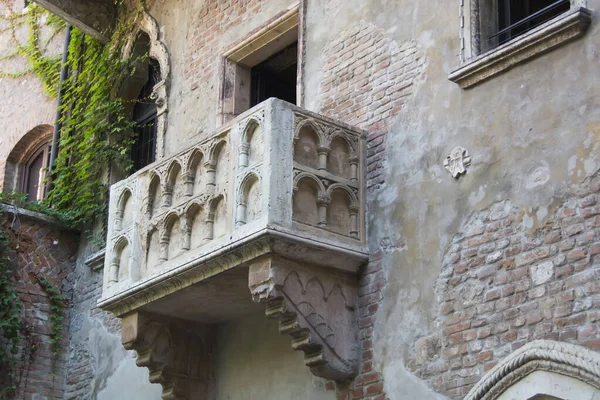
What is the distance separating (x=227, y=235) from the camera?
7.85 meters

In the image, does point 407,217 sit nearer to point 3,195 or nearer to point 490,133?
point 490,133

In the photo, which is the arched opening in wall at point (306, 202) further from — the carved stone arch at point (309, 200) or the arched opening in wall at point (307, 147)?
the arched opening in wall at point (307, 147)

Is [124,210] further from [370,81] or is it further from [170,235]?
[370,81]

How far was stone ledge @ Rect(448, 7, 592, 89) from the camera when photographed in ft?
22.6

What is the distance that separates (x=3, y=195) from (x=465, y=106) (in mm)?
5957

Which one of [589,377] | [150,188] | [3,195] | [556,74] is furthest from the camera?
[3,195]

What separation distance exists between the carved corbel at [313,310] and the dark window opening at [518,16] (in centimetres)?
207

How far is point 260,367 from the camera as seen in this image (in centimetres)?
881

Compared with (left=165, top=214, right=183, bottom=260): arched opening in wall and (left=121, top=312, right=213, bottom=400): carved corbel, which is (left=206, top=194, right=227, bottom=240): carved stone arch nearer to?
(left=165, top=214, right=183, bottom=260): arched opening in wall

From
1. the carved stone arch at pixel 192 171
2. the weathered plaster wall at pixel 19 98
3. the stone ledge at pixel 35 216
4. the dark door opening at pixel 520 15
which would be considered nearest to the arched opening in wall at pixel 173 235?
the carved stone arch at pixel 192 171

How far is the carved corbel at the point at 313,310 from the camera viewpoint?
7.62m

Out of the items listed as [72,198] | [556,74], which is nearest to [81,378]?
[72,198]

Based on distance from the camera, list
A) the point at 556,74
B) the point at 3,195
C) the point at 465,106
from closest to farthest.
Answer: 1. the point at 556,74
2. the point at 465,106
3. the point at 3,195

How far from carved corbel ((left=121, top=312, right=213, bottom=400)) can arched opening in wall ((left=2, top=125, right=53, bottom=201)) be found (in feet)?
18.4
